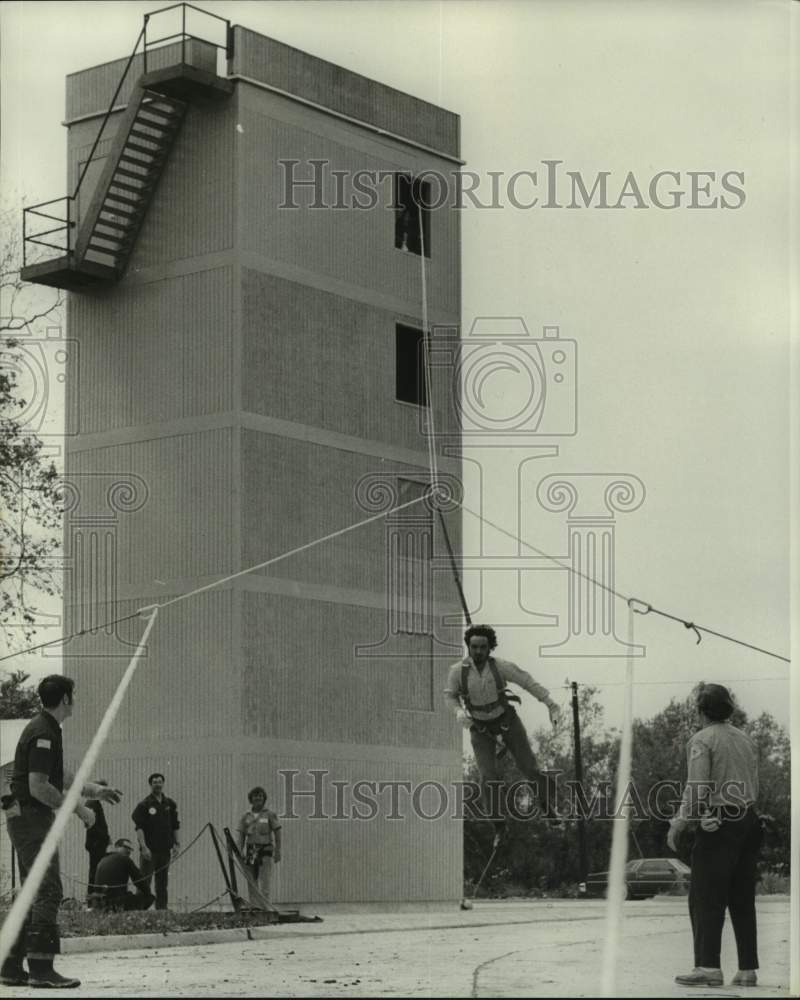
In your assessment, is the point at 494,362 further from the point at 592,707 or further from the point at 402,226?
the point at 592,707

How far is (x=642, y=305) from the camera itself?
13773 mm

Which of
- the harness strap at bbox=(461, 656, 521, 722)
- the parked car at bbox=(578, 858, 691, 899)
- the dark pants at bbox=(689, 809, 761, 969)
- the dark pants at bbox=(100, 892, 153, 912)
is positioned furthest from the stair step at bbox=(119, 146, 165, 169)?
the dark pants at bbox=(689, 809, 761, 969)

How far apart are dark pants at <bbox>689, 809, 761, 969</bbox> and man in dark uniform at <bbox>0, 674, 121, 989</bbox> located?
347cm

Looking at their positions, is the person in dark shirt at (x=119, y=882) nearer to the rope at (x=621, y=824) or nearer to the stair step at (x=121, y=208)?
the rope at (x=621, y=824)

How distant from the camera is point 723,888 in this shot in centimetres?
1109

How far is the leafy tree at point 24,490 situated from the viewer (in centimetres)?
1552

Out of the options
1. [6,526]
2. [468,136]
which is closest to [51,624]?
[6,526]

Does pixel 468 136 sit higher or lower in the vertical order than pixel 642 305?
higher

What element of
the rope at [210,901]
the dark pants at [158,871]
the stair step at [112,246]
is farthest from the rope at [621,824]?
the stair step at [112,246]

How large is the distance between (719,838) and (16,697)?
6623mm

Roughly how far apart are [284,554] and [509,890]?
3.19 metres

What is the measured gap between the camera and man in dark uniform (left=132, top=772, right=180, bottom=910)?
15.6 meters

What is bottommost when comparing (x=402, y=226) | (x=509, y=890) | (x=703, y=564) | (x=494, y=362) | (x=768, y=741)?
(x=509, y=890)

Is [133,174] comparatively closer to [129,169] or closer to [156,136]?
[129,169]
